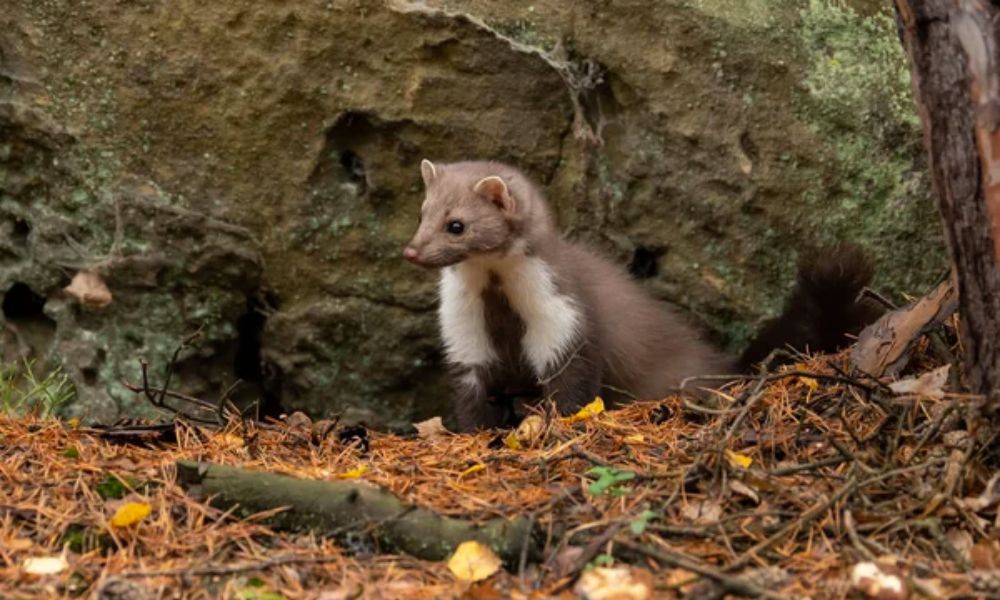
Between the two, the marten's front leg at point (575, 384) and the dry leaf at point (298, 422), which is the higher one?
the marten's front leg at point (575, 384)

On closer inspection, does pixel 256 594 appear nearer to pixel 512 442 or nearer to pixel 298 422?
pixel 512 442

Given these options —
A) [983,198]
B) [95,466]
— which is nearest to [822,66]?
[983,198]

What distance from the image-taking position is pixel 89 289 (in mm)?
5539

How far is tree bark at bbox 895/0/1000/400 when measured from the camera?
11.1 ft

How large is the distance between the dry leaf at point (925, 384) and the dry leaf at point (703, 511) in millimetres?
837

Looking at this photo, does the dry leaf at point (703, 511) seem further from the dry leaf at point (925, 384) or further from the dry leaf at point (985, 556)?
the dry leaf at point (925, 384)

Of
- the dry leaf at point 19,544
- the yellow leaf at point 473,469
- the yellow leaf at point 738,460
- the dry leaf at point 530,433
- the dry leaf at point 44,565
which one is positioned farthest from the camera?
the dry leaf at point 530,433

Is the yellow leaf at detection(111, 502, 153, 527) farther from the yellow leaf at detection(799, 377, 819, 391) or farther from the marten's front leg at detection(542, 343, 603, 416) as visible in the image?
the yellow leaf at detection(799, 377, 819, 391)

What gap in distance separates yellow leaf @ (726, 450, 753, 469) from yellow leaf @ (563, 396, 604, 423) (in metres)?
0.92

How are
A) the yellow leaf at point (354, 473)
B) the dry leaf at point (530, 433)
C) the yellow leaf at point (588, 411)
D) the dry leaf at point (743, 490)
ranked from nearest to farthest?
the dry leaf at point (743, 490) → the yellow leaf at point (354, 473) → the dry leaf at point (530, 433) → the yellow leaf at point (588, 411)

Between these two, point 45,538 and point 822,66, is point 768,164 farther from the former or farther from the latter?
point 45,538

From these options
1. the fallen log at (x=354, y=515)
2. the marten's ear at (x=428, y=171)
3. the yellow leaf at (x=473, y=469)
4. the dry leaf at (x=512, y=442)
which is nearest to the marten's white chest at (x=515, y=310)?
the marten's ear at (x=428, y=171)

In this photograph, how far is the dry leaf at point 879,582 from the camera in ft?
10.1

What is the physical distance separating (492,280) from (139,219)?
1.50 m
